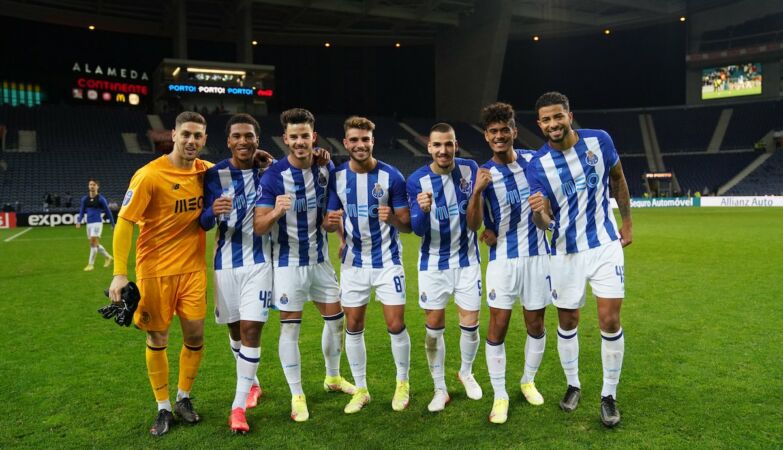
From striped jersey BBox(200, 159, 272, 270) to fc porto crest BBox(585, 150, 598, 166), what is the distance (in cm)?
236

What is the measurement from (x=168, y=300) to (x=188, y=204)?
677 mm

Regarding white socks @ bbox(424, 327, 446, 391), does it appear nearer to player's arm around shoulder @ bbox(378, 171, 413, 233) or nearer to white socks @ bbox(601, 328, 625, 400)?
player's arm around shoulder @ bbox(378, 171, 413, 233)

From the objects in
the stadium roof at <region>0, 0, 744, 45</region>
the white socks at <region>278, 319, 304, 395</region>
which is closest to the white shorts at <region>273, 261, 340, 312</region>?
the white socks at <region>278, 319, 304, 395</region>

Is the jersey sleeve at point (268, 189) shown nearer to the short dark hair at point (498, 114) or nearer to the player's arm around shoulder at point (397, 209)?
the player's arm around shoulder at point (397, 209)

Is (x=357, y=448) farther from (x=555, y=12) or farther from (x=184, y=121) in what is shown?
(x=555, y=12)

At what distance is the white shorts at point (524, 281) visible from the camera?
403 cm

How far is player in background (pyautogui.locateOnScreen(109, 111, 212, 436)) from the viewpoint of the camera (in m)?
3.79

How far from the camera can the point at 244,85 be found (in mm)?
36031

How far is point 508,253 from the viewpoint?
4.07 metres

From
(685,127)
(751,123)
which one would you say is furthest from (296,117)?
(751,123)

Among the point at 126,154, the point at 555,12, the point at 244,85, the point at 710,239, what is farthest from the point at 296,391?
the point at 555,12

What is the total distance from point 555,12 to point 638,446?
4070cm

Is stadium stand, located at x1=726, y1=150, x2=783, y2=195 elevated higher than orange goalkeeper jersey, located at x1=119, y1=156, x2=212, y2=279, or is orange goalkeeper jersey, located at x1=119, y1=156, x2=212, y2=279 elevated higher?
stadium stand, located at x1=726, y1=150, x2=783, y2=195

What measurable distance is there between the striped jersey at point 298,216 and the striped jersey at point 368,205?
0.12 meters
